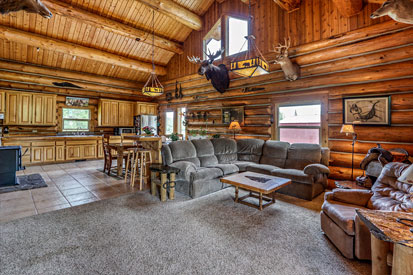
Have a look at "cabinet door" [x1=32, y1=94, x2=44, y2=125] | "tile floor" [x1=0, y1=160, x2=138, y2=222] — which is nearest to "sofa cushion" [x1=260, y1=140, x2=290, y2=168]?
"tile floor" [x1=0, y1=160, x2=138, y2=222]

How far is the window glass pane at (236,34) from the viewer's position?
6469 mm

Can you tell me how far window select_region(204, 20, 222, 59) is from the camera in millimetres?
7312

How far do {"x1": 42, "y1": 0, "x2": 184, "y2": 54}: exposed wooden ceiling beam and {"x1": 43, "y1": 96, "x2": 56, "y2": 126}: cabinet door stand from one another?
10.6 feet

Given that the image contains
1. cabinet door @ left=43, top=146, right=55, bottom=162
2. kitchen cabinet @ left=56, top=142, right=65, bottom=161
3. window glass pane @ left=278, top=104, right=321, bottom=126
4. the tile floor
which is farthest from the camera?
kitchen cabinet @ left=56, top=142, right=65, bottom=161

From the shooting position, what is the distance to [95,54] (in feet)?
23.4

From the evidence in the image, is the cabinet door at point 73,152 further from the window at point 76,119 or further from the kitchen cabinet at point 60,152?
the window at point 76,119

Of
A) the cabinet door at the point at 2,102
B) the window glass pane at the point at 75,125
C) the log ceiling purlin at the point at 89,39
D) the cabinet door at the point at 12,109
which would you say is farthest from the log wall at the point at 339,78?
the cabinet door at the point at 2,102

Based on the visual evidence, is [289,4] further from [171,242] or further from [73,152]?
[73,152]

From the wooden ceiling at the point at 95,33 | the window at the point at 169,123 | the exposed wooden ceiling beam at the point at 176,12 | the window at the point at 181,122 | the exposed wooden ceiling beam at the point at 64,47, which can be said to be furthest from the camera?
the window at the point at 169,123

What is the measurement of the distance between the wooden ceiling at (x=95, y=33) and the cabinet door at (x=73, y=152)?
313cm

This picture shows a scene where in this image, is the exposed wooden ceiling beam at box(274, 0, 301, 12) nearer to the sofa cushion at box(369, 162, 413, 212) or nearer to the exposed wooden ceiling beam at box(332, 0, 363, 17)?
the exposed wooden ceiling beam at box(332, 0, 363, 17)

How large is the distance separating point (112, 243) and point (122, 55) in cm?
760

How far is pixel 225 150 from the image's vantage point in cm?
547

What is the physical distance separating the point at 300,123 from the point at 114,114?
24.8 feet
